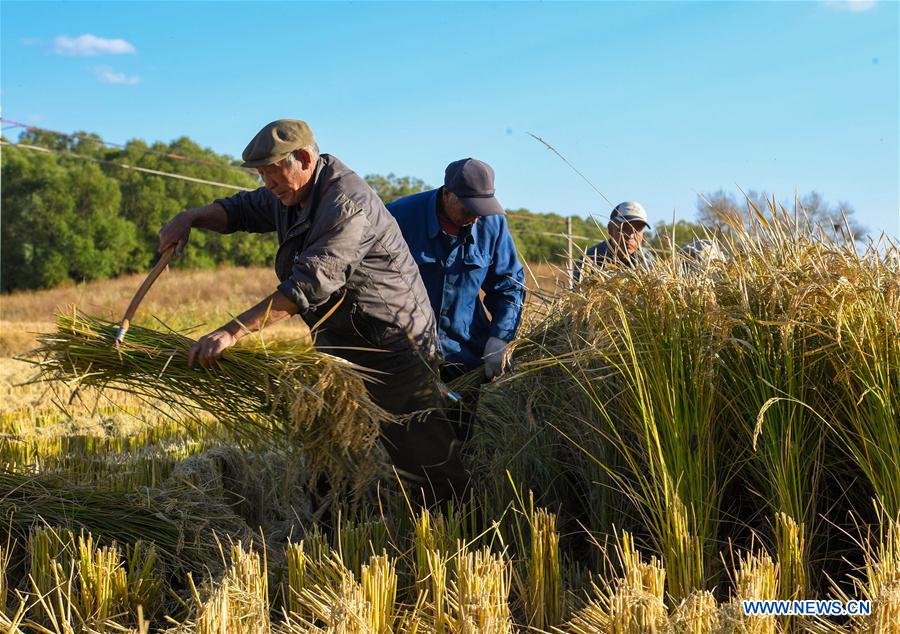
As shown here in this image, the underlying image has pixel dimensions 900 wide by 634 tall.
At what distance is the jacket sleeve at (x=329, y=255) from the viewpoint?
3.36 metres

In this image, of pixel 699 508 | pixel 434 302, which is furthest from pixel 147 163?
pixel 699 508

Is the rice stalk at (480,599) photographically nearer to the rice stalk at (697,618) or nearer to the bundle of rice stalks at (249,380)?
the rice stalk at (697,618)

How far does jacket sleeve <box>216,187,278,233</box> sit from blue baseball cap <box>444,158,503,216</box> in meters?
0.88

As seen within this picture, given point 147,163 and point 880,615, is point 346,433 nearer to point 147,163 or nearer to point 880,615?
point 880,615

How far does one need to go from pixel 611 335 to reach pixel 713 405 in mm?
445

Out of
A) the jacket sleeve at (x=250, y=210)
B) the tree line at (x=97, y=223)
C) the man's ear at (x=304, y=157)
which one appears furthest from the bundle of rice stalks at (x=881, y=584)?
the tree line at (x=97, y=223)

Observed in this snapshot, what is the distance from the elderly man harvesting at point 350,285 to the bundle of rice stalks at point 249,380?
0.15 meters

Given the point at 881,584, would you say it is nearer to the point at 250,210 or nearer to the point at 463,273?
the point at 463,273

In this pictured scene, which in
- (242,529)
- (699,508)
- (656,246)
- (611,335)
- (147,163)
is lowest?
(242,529)

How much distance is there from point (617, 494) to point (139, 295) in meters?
2.13

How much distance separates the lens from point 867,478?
3330 mm

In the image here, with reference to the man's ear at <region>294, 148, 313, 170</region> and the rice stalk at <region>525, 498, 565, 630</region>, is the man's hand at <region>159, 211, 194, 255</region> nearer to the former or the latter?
the man's ear at <region>294, 148, 313, 170</region>

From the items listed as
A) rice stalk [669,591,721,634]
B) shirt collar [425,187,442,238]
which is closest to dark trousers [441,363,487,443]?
A: shirt collar [425,187,442,238]

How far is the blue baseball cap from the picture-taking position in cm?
417
